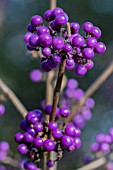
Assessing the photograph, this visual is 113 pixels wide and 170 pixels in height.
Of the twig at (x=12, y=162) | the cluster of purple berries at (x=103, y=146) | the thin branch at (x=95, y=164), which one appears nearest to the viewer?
A: the thin branch at (x=95, y=164)

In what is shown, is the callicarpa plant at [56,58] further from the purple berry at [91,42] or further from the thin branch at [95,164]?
the thin branch at [95,164]

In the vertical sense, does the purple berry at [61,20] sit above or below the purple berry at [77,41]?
above

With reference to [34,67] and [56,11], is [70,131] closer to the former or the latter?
[56,11]

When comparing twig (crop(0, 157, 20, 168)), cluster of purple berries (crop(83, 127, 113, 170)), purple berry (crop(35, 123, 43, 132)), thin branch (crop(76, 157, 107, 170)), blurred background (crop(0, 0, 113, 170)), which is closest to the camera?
purple berry (crop(35, 123, 43, 132))

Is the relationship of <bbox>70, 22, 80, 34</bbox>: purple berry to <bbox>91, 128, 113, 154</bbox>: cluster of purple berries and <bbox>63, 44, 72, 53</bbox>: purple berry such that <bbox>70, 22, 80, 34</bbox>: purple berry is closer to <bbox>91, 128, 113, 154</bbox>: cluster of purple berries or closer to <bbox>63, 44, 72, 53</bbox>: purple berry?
<bbox>63, 44, 72, 53</bbox>: purple berry

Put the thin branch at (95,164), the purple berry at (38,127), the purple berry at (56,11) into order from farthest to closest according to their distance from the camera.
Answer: the thin branch at (95,164) < the purple berry at (38,127) < the purple berry at (56,11)

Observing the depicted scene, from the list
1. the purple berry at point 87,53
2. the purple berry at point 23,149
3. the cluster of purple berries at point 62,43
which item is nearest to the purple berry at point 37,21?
the cluster of purple berries at point 62,43

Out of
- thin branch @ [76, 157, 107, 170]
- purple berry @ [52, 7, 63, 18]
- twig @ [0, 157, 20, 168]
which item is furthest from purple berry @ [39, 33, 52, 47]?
twig @ [0, 157, 20, 168]
